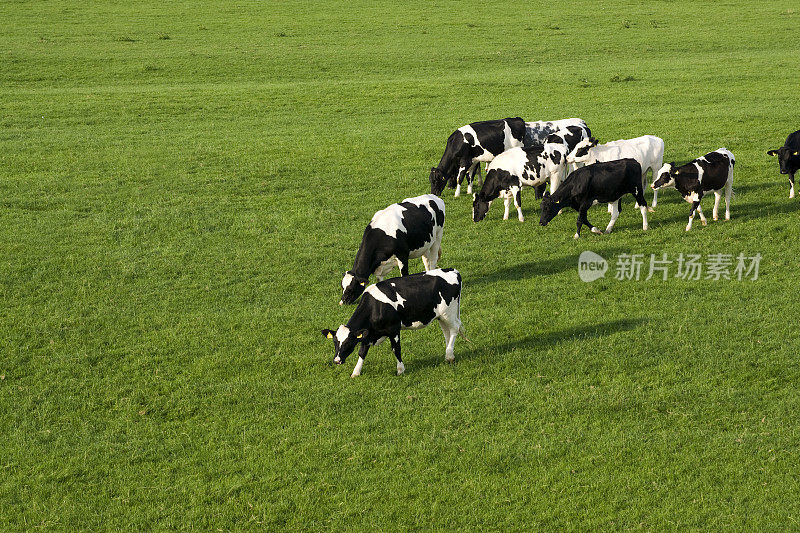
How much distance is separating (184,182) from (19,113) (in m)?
12.7

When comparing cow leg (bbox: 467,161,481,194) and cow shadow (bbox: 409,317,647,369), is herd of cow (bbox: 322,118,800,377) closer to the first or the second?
cow leg (bbox: 467,161,481,194)

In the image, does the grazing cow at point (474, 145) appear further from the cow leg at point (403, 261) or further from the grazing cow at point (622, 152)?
the cow leg at point (403, 261)

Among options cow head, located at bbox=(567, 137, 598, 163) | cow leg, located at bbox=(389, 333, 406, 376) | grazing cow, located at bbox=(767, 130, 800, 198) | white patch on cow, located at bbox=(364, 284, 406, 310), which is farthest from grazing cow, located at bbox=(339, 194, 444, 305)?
grazing cow, located at bbox=(767, 130, 800, 198)

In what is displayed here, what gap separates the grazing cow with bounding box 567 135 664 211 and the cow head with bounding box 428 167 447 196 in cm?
373

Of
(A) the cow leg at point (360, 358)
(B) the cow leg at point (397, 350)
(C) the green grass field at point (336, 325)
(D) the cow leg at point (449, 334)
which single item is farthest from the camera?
(D) the cow leg at point (449, 334)

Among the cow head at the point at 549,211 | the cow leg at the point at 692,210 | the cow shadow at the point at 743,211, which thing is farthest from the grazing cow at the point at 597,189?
the cow shadow at the point at 743,211

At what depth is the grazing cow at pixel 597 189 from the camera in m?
21.0

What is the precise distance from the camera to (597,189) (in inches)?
832

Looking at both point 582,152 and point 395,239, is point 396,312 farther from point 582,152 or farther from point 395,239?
point 582,152

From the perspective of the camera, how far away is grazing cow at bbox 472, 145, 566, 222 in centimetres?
2264

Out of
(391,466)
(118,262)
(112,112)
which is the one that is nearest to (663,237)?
(391,466)

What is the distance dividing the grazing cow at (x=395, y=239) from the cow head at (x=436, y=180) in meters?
6.03

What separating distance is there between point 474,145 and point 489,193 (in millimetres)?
2591

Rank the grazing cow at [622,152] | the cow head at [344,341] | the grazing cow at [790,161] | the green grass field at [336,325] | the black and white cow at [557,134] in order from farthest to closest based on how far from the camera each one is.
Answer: the black and white cow at [557,134] < the grazing cow at [790,161] < the grazing cow at [622,152] < the cow head at [344,341] < the green grass field at [336,325]
